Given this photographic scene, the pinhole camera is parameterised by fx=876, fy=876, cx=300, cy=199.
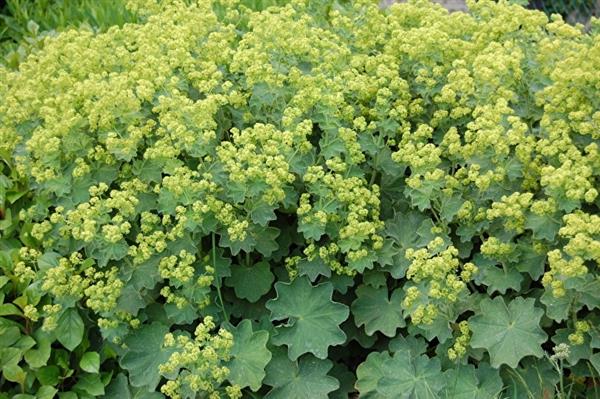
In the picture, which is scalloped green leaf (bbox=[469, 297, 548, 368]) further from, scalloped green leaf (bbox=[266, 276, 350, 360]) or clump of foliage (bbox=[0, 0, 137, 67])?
clump of foliage (bbox=[0, 0, 137, 67])

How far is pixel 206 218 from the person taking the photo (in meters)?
3.52

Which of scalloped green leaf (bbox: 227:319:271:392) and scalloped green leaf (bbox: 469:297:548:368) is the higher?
scalloped green leaf (bbox: 469:297:548:368)

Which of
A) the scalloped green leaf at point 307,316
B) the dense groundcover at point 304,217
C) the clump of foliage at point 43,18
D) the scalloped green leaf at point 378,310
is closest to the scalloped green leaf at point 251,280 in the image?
the dense groundcover at point 304,217

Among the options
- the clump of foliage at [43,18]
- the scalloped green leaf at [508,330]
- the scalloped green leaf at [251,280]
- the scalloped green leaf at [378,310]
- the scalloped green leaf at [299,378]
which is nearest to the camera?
the scalloped green leaf at [508,330]

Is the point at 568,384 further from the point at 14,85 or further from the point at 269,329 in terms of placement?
the point at 14,85

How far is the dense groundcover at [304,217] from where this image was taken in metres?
3.34

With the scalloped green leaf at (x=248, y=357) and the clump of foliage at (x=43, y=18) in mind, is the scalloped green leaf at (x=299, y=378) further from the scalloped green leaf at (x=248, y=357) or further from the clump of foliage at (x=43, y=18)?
the clump of foliage at (x=43, y=18)

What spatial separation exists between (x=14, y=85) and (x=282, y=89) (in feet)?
4.29

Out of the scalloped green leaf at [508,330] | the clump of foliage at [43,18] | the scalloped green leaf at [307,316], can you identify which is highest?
the scalloped green leaf at [508,330]

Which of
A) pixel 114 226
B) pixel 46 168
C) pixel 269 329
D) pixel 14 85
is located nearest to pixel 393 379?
pixel 269 329

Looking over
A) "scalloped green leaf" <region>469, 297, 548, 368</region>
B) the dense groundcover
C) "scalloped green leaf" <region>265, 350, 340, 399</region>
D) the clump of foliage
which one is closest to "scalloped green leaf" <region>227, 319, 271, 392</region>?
the dense groundcover

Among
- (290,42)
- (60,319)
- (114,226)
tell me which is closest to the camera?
(114,226)

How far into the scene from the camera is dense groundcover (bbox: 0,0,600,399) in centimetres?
334

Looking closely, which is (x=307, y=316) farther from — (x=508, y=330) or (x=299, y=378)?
(x=508, y=330)
